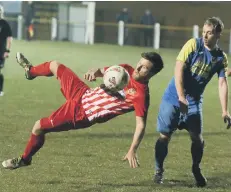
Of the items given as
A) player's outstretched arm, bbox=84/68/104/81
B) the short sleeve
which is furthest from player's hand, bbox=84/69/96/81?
the short sleeve

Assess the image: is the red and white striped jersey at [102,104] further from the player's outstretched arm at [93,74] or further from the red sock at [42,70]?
the red sock at [42,70]

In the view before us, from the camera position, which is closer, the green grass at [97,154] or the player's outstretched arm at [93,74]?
the player's outstretched arm at [93,74]

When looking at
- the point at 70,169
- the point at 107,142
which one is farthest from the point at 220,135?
the point at 70,169

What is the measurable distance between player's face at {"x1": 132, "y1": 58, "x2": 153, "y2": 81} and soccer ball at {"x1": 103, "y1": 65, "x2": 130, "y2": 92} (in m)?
0.20

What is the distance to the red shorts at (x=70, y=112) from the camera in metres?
7.89

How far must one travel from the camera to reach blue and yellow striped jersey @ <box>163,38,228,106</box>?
787 cm

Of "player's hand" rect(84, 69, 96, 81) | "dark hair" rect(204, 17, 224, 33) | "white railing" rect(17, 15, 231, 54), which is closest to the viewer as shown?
"player's hand" rect(84, 69, 96, 81)

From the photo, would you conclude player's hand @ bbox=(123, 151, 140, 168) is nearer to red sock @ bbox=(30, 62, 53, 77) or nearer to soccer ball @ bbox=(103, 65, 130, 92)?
soccer ball @ bbox=(103, 65, 130, 92)

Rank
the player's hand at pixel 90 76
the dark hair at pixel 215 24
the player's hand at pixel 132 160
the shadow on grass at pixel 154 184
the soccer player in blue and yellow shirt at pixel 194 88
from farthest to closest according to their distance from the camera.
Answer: the shadow on grass at pixel 154 184 → the soccer player in blue and yellow shirt at pixel 194 88 → the dark hair at pixel 215 24 → the player's hand at pixel 90 76 → the player's hand at pixel 132 160

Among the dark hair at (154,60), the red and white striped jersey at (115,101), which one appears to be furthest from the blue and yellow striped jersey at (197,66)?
the red and white striped jersey at (115,101)

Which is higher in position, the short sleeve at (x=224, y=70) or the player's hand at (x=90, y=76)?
the short sleeve at (x=224, y=70)

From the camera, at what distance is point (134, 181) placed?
8.43 metres

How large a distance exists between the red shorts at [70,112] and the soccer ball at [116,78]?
1.54 feet

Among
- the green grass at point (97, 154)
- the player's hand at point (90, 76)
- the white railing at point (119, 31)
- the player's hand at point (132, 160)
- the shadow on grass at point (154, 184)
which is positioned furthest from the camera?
the white railing at point (119, 31)
